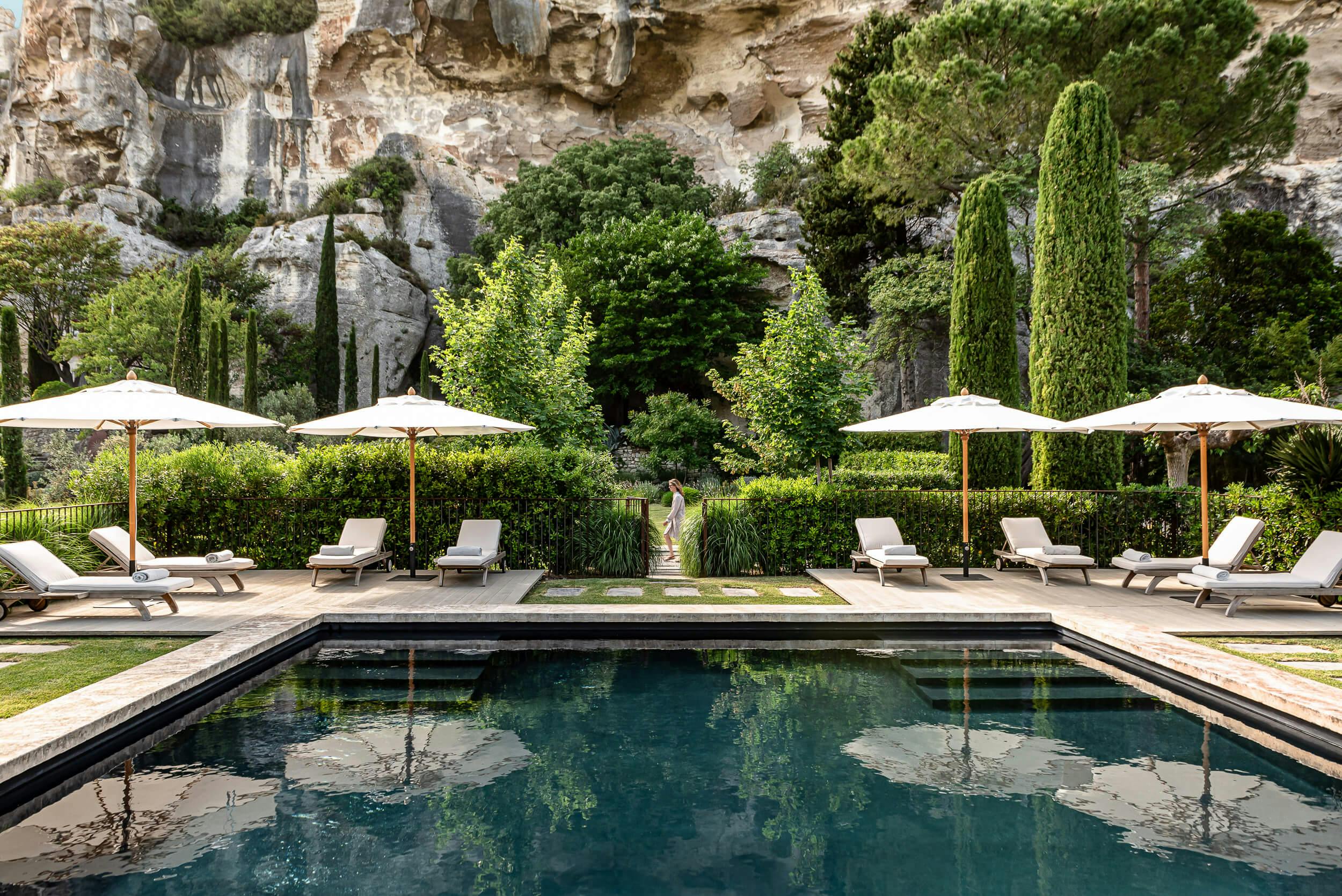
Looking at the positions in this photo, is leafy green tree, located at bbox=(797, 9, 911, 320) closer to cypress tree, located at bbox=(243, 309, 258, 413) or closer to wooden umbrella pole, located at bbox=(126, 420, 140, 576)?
cypress tree, located at bbox=(243, 309, 258, 413)

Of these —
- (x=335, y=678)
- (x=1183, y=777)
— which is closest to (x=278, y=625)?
(x=335, y=678)

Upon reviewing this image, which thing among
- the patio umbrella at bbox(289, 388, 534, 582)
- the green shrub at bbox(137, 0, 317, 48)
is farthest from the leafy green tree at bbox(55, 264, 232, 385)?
the patio umbrella at bbox(289, 388, 534, 582)

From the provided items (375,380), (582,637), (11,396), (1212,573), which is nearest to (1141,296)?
(1212,573)

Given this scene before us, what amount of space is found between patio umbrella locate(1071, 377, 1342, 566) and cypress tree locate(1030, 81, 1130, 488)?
3.31 metres

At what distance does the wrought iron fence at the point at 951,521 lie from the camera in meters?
10.3

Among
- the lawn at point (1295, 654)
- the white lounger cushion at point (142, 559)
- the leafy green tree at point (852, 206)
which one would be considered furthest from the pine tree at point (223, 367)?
the lawn at point (1295, 654)

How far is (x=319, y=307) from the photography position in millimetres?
29562

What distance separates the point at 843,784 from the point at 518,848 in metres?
1.92

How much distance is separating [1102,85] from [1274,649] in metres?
16.0

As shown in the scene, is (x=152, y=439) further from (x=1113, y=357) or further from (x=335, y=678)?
(x=1113, y=357)

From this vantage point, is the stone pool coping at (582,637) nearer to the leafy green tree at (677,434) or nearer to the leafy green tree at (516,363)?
the leafy green tree at (516,363)

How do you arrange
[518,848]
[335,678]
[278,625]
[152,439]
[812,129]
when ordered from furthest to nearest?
[812,129] < [152,439] < [278,625] < [335,678] < [518,848]

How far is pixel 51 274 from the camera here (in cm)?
2791

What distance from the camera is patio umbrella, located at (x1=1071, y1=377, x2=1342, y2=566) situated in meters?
7.43
